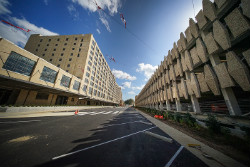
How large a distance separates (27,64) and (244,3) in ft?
98.2

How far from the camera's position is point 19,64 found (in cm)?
1595

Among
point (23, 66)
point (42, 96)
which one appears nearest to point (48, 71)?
point (23, 66)

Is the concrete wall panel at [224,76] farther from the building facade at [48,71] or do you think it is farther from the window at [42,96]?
the window at [42,96]

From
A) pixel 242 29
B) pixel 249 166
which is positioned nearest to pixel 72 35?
pixel 242 29

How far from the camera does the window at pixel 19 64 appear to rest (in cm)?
1479

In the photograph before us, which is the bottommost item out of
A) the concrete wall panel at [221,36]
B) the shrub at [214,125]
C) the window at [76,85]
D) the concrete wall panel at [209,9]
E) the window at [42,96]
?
the shrub at [214,125]

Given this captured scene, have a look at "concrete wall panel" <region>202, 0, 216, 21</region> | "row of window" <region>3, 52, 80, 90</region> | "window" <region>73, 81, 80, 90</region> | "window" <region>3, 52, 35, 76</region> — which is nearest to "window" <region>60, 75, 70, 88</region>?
"row of window" <region>3, 52, 80, 90</region>

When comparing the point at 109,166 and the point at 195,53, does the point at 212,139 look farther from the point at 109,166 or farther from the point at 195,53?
the point at 195,53

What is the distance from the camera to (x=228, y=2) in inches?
249

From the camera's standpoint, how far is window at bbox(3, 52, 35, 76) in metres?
14.8

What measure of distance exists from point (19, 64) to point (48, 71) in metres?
5.02

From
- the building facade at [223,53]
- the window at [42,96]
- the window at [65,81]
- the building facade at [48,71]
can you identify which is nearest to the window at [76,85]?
the building facade at [48,71]

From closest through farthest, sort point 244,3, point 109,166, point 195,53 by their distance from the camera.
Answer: point 109,166
point 244,3
point 195,53

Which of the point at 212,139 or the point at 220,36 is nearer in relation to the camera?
the point at 212,139
